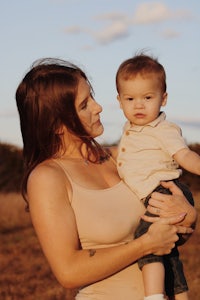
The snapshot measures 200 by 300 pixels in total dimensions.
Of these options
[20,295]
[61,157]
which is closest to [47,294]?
[20,295]

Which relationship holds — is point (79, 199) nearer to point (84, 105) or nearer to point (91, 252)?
point (91, 252)

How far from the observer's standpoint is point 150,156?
3.84 m

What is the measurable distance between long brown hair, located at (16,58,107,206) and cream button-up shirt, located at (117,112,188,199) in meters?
0.26

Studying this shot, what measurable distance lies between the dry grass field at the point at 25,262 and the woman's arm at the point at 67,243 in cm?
475

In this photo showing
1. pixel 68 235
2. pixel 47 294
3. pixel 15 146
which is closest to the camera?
pixel 68 235

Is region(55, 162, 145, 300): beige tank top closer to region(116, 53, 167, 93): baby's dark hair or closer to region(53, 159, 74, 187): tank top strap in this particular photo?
region(53, 159, 74, 187): tank top strap

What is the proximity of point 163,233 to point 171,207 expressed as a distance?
187 millimetres

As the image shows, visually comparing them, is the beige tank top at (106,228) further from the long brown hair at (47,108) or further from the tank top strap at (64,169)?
the long brown hair at (47,108)

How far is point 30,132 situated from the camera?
3736 mm

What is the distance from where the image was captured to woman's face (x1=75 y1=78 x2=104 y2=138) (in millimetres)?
3676

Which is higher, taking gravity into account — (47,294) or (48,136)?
→ (48,136)

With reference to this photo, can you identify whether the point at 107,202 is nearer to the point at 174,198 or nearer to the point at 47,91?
the point at 174,198

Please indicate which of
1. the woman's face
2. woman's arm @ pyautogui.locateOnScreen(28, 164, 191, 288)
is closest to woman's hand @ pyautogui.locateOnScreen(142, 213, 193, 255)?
woman's arm @ pyautogui.locateOnScreen(28, 164, 191, 288)

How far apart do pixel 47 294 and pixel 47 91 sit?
5063 millimetres
